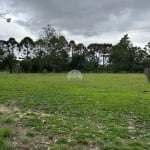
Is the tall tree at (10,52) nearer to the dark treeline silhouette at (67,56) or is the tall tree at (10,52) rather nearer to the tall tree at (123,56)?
the dark treeline silhouette at (67,56)

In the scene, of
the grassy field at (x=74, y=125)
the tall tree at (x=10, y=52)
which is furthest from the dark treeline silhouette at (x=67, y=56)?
the grassy field at (x=74, y=125)

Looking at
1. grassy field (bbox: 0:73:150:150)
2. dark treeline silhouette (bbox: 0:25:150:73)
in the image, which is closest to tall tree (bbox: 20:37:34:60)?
dark treeline silhouette (bbox: 0:25:150:73)

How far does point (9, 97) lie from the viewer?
534 inches

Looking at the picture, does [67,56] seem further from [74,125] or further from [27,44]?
[74,125]

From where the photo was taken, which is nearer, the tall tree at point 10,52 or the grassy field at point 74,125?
the grassy field at point 74,125

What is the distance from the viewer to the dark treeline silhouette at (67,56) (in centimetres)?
8556

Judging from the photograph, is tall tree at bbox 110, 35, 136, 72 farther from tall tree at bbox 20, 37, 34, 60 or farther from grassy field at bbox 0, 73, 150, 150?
grassy field at bbox 0, 73, 150, 150

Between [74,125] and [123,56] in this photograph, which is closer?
[74,125]

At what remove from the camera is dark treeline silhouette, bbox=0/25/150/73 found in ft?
281

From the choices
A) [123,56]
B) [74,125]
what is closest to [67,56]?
[123,56]

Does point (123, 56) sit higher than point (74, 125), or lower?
higher

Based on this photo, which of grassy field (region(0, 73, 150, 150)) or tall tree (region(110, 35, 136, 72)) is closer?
grassy field (region(0, 73, 150, 150))

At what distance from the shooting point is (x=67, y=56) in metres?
97.8

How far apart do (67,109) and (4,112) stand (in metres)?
1.96
